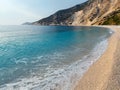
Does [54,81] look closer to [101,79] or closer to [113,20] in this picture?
[101,79]

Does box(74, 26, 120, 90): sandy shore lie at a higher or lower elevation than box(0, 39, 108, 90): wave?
higher

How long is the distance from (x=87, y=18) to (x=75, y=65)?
17549cm

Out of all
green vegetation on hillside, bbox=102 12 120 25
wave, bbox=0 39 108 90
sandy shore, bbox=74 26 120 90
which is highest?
green vegetation on hillside, bbox=102 12 120 25

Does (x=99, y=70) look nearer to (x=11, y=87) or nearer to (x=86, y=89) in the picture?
(x=86, y=89)

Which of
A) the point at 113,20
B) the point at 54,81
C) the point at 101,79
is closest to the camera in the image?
the point at 101,79

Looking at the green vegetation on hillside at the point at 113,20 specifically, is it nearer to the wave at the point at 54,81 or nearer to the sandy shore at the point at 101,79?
the sandy shore at the point at 101,79

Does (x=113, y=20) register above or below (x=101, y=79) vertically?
above

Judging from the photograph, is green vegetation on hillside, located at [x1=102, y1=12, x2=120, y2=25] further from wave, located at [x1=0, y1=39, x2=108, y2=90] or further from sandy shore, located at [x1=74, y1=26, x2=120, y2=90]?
wave, located at [x1=0, y1=39, x2=108, y2=90]

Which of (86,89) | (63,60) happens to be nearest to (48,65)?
(63,60)

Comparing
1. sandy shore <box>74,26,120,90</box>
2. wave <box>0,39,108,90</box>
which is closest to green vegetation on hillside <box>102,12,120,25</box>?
sandy shore <box>74,26,120,90</box>

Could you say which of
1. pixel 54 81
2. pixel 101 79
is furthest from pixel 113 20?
pixel 54 81

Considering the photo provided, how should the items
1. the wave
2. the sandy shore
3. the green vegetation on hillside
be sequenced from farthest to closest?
1. the green vegetation on hillside
2. the wave
3. the sandy shore

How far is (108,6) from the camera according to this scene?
180875 mm

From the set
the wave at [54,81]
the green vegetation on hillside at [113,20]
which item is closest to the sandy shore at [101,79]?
the wave at [54,81]
